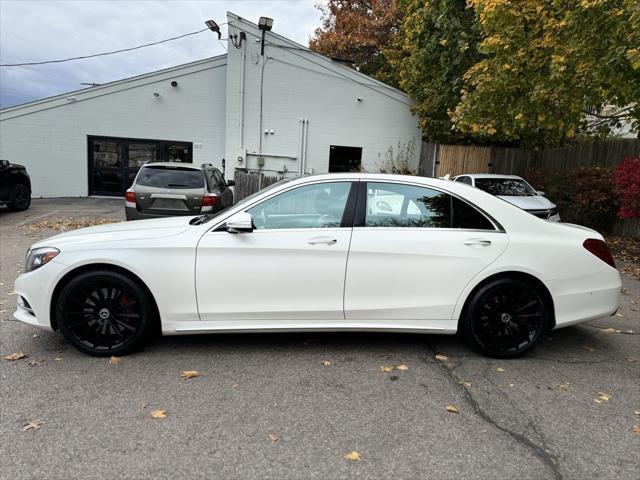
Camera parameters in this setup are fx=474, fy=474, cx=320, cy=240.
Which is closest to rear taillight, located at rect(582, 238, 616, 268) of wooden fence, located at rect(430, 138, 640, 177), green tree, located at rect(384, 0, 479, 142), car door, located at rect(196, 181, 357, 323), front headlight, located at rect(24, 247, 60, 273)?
car door, located at rect(196, 181, 357, 323)

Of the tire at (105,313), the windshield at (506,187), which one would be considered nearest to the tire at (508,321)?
the tire at (105,313)

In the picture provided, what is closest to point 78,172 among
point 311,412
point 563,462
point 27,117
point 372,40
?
point 27,117

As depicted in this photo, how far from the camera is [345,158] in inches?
708

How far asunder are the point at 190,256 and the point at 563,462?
9.64ft

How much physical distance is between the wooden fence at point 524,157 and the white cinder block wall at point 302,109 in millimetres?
1323

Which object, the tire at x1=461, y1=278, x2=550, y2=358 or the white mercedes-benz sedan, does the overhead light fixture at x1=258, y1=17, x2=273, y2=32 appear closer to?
the white mercedes-benz sedan

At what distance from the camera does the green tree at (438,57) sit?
44.4 ft

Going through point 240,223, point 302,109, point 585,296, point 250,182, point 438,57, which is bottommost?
point 585,296

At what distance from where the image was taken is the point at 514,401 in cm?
339

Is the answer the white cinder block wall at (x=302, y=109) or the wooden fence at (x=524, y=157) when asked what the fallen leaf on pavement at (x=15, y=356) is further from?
the white cinder block wall at (x=302, y=109)

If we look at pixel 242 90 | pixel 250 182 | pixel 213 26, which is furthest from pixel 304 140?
pixel 213 26

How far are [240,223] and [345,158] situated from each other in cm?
1457

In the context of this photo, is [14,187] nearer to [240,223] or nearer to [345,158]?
[345,158]

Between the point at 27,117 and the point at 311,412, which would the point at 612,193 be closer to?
the point at 311,412
